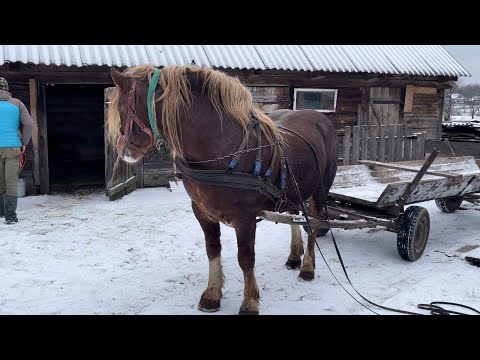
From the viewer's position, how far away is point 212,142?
2.92 m

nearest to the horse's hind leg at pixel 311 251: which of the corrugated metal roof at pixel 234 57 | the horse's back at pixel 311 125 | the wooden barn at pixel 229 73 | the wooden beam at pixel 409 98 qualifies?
the horse's back at pixel 311 125

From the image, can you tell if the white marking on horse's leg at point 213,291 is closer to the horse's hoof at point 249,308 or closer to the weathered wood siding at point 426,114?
the horse's hoof at point 249,308

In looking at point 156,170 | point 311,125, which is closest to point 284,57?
point 156,170

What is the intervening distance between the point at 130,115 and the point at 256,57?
22.5 feet

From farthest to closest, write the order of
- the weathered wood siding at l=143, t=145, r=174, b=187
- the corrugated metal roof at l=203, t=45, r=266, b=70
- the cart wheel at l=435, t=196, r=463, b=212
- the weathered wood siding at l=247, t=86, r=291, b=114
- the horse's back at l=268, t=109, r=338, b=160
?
1. the weathered wood siding at l=247, t=86, r=291, b=114
2. the weathered wood siding at l=143, t=145, r=174, b=187
3. the corrugated metal roof at l=203, t=45, r=266, b=70
4. the cart wheel at l=435, t=196, r=463, b=212
5. the horse's back at l=268, t=109, r=338, b=160

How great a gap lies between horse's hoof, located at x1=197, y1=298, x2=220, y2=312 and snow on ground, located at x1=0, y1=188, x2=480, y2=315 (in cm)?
7

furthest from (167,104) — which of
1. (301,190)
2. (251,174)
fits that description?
(301,190)

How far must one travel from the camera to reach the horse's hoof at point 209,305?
3.38m

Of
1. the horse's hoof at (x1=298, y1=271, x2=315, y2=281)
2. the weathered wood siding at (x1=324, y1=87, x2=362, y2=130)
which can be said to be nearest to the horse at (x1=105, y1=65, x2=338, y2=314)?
the horse's hoof at (x1=298, y1=271, x2=315, y2=281)

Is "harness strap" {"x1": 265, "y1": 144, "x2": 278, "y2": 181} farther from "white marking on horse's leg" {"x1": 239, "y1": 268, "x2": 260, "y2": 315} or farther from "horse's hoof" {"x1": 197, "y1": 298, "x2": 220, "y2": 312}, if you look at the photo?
"horse's hoof" {"x1": 197, "y1": 298, "x2": 220, "y2": 312}

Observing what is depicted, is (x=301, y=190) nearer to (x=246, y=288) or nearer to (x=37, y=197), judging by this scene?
(x=246, y=288)

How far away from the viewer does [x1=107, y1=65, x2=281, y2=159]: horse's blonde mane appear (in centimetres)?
277

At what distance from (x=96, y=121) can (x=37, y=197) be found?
5184 mm

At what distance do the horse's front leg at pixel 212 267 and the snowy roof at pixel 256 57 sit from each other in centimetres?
542
